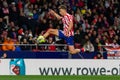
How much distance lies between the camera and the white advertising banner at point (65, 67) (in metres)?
21.4

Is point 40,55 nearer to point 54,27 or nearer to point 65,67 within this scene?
point 65,67

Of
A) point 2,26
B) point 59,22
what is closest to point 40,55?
point 2,26

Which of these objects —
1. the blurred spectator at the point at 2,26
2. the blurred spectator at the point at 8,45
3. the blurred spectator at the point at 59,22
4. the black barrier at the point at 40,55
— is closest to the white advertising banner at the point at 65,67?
the black barrier at the point at 40,55

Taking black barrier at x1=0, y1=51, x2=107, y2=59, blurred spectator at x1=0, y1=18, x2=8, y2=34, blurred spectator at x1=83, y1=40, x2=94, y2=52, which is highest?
blurred spectator at x1=0, y1=18, x2=8, y2=34

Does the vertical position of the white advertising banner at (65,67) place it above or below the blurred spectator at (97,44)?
below

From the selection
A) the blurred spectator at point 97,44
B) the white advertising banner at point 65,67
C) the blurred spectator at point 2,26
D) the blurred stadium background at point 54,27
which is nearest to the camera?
the white advertising banner at point 65,67

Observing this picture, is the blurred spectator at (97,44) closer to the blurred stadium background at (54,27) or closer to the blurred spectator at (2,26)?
the blurred stadium background at (54,27)

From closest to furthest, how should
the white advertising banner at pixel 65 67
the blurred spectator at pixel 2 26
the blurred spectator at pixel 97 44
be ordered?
the white advertising banner at pixel 65 67
the blurred spectator at pixel 2 26
the blurred spectator at pixel 97 44

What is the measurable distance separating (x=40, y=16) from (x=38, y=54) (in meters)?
3.44

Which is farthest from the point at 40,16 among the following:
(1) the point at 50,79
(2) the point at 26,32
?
(1) the point at 50,79

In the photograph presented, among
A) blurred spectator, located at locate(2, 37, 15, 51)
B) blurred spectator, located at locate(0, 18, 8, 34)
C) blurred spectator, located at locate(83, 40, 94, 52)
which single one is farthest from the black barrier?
blurred spectator, located at locate(0, 18, 8, 34)

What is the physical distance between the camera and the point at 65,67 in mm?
21672

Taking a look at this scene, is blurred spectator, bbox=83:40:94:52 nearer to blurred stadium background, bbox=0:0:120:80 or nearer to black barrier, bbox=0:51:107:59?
blurred stadium background, bbox=0:0:120:80

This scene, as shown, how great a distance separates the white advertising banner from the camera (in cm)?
2142
